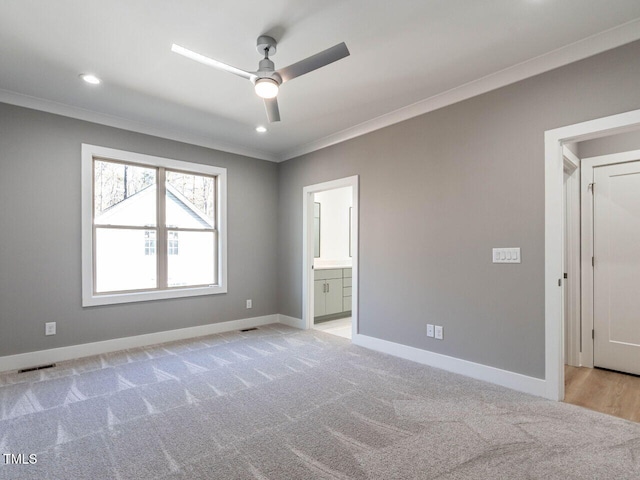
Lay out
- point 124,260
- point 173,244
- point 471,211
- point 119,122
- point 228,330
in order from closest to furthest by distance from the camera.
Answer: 1. point 471,211
2. point 119,122
3. point 124,260
4. point 173,244
5. point 228,330

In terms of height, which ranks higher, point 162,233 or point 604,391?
point 162,233

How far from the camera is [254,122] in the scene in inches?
158

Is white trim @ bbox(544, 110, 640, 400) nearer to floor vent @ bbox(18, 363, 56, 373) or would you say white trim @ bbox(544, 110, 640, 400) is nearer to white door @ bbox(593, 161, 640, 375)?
white door @ bbox(593, 161, 640, 375)

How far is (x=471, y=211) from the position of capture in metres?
3.11

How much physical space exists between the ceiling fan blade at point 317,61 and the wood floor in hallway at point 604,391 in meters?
3.09

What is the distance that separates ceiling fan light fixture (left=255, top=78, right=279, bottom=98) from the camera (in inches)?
89.1

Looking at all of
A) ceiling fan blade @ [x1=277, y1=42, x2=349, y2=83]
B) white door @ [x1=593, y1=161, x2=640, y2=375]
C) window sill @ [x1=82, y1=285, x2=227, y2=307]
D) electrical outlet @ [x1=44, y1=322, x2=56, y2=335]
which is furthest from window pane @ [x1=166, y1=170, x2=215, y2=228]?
white door @ [x1=593, y1=161, x2=640, y2=375]

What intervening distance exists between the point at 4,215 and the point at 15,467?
2.52 meters

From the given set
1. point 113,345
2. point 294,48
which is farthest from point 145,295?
point 294,48

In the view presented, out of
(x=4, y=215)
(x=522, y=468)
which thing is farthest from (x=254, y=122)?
(x=522, y=468)

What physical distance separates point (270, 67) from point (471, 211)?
85.3 inches

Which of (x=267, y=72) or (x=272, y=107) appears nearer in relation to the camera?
(x=267, y=72)

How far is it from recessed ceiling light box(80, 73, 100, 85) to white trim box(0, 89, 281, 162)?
0.82 metres

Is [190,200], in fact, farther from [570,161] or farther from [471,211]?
[570,161]
